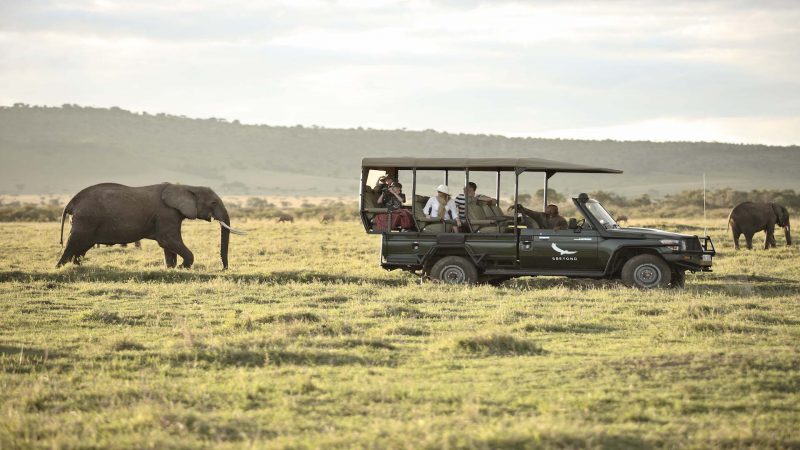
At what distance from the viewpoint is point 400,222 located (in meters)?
18.8

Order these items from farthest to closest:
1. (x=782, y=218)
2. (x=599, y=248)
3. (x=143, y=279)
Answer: (x=782, y=218) → (x=143, y=279) → (x=599, y=248)

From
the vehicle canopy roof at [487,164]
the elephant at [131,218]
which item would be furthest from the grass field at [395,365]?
the elephant at [131,218]

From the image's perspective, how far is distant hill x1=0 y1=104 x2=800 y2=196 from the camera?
Answer: 134250 millimetres

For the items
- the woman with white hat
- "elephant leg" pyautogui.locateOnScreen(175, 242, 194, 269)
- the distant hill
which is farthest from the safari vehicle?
the distant hill

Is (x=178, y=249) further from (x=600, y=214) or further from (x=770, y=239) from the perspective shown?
(x=770, y=239)

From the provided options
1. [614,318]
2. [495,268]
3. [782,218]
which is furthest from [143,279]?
[782,218]

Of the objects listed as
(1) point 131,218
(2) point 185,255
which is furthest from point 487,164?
(1) point 131,218

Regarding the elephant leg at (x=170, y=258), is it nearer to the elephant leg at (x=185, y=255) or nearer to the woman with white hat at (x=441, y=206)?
the elephant leg at (x=185, y=255)

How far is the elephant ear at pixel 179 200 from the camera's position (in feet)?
74.6

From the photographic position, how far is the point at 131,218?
22469mm

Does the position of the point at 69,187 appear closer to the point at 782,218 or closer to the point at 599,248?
the point at 782,218

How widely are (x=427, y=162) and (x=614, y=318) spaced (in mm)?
5087

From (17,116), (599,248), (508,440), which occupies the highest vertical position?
(17,116)

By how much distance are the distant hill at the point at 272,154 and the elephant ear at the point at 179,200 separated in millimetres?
103794
